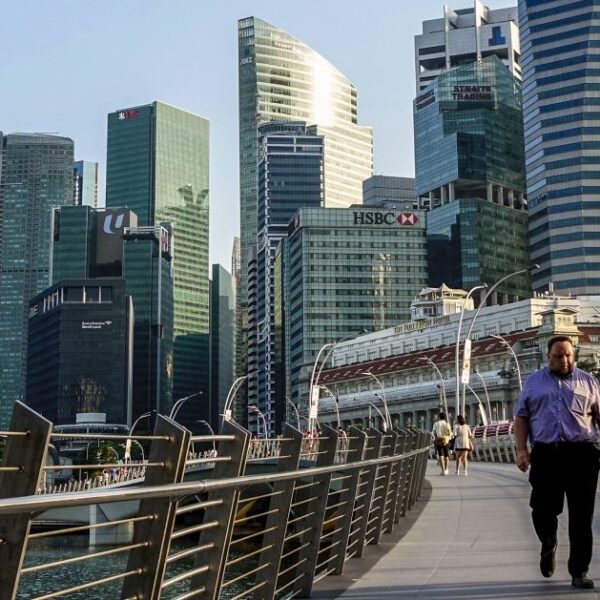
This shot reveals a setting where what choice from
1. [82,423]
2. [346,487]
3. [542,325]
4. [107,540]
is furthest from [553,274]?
[346,487]

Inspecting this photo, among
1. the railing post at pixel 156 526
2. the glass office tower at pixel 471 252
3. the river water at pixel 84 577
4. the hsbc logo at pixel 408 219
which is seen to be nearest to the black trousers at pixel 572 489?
the railing post at pixel 156 526

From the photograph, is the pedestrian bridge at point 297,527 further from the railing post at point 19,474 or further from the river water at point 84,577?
the river water at point 84,577

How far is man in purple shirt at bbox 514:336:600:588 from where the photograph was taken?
815cm

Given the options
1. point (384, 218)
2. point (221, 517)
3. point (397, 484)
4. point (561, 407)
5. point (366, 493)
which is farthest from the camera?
point (384, 218)

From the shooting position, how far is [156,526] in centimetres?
464

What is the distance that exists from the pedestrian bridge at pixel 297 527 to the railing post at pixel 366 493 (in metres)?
0.01

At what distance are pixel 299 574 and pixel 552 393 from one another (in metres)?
2.51

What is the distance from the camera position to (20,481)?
3480 millimetres

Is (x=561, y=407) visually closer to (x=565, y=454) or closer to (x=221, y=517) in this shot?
(x=565, y=454)

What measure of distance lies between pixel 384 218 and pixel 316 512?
180554mm

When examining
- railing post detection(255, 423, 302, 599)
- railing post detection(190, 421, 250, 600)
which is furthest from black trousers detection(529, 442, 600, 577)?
railing post detection(190, 421, 250, 600)

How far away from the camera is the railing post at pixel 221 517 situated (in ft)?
19.1

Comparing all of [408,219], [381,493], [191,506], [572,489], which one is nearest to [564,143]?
[408,219]

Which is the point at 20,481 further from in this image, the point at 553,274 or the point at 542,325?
the point at 553,274
